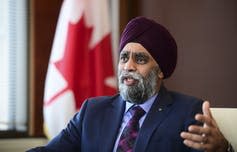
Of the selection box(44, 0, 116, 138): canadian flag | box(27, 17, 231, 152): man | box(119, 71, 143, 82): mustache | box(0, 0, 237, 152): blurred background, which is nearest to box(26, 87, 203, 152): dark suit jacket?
box(27, 17, 231, 152): man

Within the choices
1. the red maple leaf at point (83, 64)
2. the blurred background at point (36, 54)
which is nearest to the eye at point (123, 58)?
the red maple leaf at point (83, 64)

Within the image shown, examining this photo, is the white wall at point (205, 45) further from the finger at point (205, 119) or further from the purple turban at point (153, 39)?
the finger at point (205, 119)

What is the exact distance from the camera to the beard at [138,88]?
2133 mm

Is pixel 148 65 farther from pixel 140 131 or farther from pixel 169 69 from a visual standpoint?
pixel 140 131

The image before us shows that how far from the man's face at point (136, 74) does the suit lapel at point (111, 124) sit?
0.09 meters

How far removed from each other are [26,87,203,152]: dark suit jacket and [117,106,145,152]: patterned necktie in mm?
43

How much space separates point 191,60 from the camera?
3.11 metres

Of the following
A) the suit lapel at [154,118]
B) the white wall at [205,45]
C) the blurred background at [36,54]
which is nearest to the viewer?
the suit lapel at [154,118]

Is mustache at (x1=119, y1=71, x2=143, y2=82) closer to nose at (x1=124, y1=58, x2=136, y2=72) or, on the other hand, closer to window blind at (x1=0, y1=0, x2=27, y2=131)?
nose at (x1=124, y1=58, x2=136, y2=72)

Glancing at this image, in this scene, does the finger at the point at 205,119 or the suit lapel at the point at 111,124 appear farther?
the suit lapel at the point at 111,124

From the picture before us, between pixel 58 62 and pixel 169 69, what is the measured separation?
109cm

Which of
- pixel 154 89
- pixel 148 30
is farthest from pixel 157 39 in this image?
pixel 154 89

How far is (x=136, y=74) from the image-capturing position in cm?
214

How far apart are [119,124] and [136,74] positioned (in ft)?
0.87
